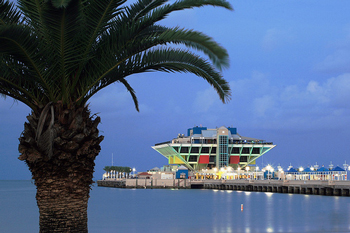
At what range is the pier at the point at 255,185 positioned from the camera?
186 ft

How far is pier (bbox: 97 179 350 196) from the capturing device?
2228 inches

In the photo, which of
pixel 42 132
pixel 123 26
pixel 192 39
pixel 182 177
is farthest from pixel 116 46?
pixel 182 177

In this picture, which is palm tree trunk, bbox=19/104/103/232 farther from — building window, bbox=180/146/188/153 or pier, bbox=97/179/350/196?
building window, bbox=180/146/188/153

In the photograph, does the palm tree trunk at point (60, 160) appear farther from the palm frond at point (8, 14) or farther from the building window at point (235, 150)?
the building window at point (235, 150)

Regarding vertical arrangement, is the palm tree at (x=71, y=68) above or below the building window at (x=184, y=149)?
below

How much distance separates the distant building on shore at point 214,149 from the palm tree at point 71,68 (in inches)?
3872

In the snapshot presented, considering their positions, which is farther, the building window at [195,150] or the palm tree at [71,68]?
the building window at [195,150]

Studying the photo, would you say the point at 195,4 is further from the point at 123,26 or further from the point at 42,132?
the point at 42,132

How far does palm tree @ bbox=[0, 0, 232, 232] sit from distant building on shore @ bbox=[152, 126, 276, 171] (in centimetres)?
9834

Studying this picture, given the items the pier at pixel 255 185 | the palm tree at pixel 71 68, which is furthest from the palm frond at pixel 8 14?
the pier at pixel 255 185

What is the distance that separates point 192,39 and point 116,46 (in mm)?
1912

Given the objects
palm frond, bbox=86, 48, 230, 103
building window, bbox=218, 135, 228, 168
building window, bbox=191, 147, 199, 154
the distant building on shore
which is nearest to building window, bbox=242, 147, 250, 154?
the distant building on shore

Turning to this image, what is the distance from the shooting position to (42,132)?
10703 millimetres

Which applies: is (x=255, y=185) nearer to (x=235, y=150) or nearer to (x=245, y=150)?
(x=235, y=150)
